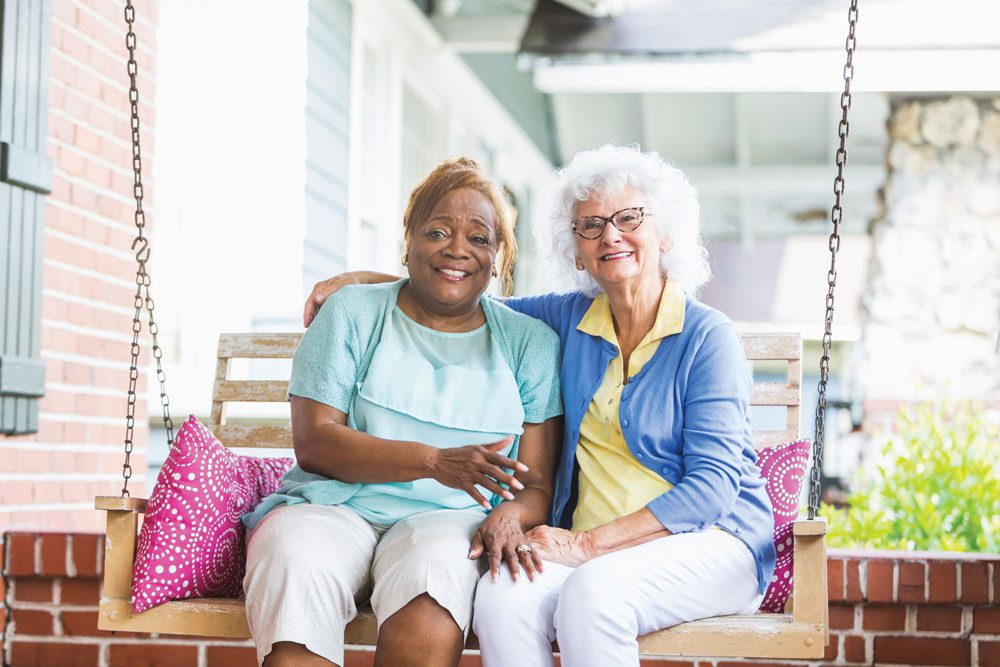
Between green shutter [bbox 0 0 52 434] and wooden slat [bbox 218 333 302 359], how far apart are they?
1.88 ft

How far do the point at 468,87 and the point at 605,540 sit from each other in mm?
6028

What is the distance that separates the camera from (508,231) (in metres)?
2.72

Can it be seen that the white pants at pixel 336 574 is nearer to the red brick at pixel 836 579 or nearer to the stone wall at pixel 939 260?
the red brick at pixel 836 579

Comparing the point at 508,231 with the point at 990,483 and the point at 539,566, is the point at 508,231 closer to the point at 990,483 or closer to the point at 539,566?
the point at 539,566

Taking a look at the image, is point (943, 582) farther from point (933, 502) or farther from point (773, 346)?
point (933, 502)

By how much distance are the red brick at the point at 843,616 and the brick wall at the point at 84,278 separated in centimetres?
218

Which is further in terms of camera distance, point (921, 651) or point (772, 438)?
point (921, 651)

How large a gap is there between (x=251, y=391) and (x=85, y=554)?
2.06ft

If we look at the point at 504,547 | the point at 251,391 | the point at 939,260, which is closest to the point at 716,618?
the point at 504,547

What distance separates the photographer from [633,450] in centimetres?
248

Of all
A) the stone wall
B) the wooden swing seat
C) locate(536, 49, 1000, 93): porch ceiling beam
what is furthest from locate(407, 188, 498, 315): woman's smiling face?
the stone wall

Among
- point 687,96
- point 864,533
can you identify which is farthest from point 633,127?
point 864,533

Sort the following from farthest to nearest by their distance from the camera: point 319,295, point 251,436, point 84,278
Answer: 1. point 84,278
2. point 251,436
3. point 319,295

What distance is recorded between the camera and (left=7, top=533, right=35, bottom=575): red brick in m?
3.30
